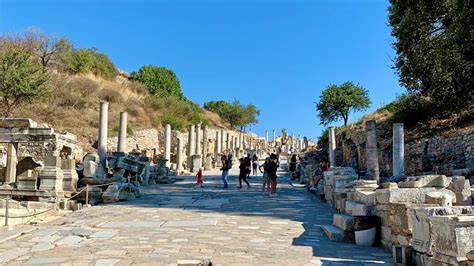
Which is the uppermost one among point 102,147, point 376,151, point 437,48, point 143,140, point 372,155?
point 437,48

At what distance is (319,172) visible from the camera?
64.3ft

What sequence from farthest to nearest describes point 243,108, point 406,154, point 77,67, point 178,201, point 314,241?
1. point 243,108
2. point 77,67
3. point 406,154
4. point 178,201
5. point 314,241

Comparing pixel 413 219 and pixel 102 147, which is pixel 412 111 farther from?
pixel 413 219

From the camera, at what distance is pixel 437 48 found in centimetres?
1794

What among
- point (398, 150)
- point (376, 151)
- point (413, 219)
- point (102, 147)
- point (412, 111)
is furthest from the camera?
point (412, 111)

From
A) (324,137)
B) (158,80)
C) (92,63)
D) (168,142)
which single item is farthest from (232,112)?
(168,142)

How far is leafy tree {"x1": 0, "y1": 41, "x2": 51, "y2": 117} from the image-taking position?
1238 inches

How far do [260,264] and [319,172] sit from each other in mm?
13935

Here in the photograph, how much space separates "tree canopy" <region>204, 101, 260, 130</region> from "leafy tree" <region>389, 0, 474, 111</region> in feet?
201

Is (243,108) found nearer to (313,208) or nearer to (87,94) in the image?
(87,94)

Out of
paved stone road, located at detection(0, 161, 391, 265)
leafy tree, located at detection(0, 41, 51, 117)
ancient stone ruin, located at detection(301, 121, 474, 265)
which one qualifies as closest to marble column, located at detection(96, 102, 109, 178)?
paved stone road, located at detection(0, 161, 391, 265)

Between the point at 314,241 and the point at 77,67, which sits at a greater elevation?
the point at 77,67

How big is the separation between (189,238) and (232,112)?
245 feet

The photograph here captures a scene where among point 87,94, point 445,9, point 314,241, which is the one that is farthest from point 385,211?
point 87,94
